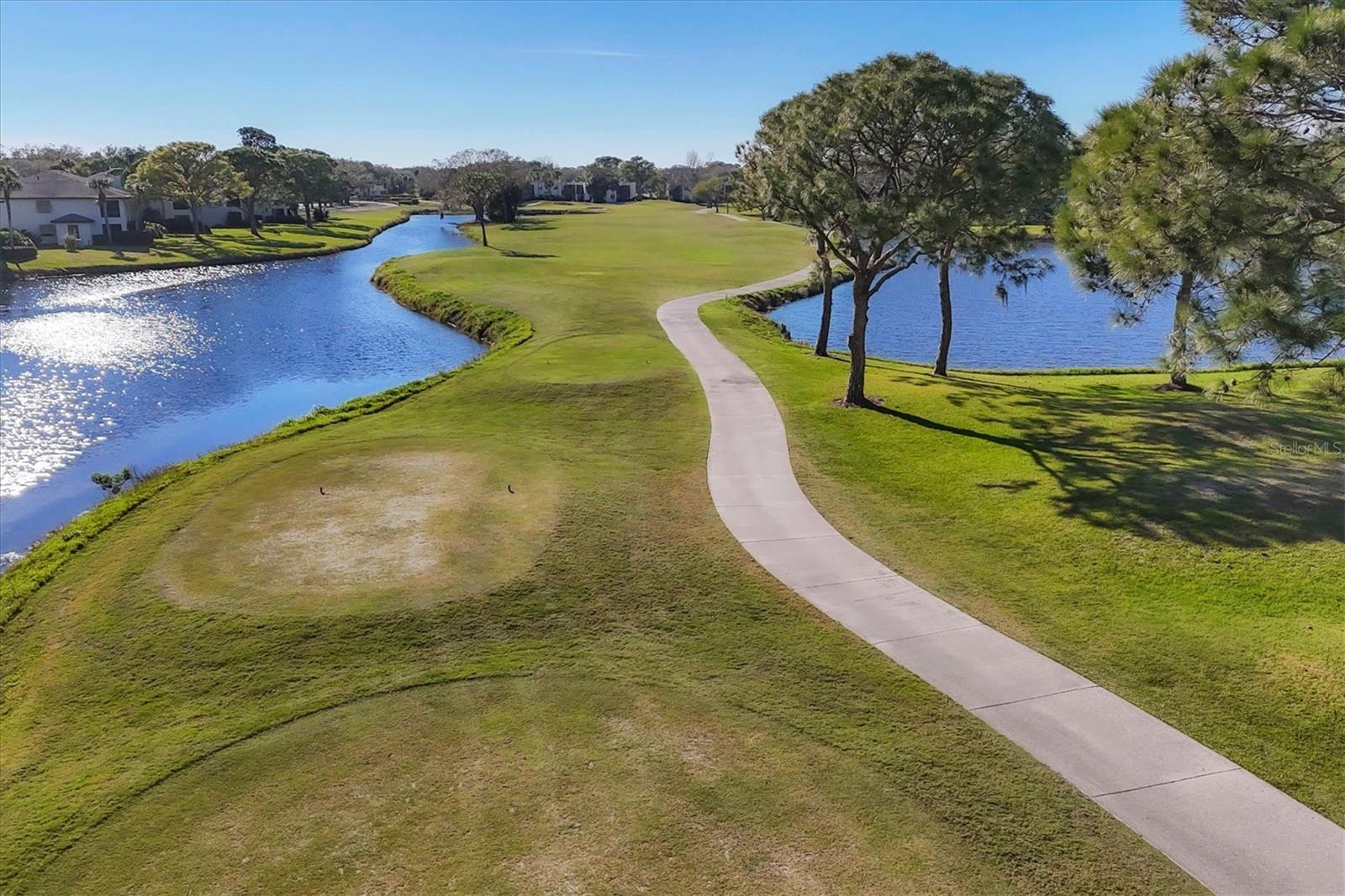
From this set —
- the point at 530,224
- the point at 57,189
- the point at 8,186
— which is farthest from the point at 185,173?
the point at 530,224

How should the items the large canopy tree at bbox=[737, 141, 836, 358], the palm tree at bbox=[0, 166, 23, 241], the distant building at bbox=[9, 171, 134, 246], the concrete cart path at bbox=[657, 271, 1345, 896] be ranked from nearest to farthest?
the concrete cart path at bbox=[657, 271, 1345, 896], the large canopy tree at bbox=[737, 141, 836, 358], the palm tree at bbox=[0, 166, 23, 241], the distant building at bbox=[9, 171, 134, 246]

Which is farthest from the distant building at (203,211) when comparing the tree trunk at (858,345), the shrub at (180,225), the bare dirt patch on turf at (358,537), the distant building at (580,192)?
the tree trunk at (858,345)

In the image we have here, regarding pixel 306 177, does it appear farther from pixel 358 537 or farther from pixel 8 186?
pixel 358 537

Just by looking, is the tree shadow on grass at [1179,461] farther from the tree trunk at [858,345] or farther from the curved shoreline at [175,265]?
the curved shoreline at [175,265]

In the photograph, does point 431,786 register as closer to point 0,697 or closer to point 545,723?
point 545,723

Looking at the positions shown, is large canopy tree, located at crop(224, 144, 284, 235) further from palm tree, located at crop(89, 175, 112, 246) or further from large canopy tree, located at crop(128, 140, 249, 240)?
palm tree, located at crop(89, 175, 112, 246)

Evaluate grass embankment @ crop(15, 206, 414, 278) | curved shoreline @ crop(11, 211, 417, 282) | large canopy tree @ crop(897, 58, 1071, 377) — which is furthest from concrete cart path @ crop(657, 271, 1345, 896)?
grass embankment @ crop(15, 206, 414, 278)
